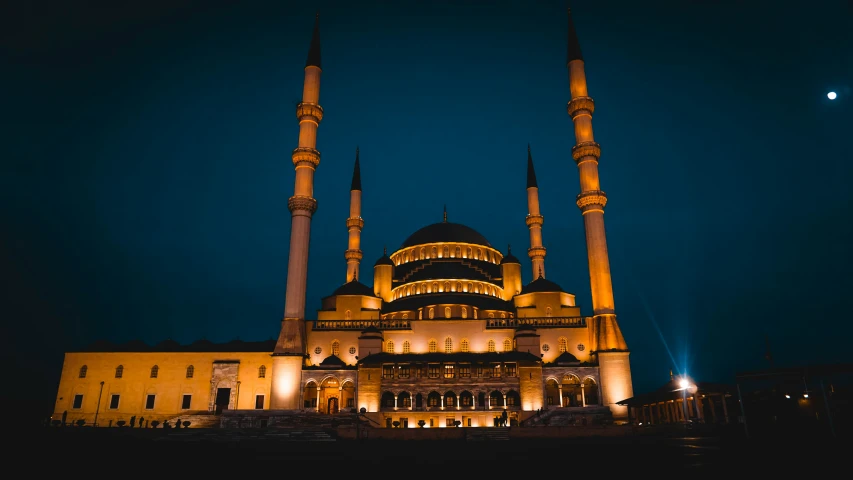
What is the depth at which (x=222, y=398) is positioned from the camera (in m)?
40.6

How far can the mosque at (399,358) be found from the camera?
1443 inches

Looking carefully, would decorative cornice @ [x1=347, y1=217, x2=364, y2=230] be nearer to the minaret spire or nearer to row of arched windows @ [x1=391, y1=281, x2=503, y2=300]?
row of arched windows @ [x1=391, y1=281, x2=503, y2=300]

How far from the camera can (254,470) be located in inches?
457

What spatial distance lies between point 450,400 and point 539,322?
9673mm

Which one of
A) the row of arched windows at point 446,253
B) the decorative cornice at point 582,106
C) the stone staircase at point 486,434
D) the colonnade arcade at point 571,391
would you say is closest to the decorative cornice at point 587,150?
the decorative cornice at point 582,106

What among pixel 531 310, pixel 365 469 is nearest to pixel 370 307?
pixel 531 310

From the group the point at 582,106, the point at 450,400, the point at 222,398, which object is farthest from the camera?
the point at 582,106

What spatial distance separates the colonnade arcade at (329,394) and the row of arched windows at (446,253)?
18.9 metres

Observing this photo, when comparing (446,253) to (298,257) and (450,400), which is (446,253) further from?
(450,400)

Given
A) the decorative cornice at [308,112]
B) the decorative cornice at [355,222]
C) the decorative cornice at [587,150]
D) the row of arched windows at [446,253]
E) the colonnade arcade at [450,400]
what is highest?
the decorative cornice at [308,112]

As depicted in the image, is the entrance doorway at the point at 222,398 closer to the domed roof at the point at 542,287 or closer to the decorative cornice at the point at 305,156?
the decorative cornice at the point at 305,156

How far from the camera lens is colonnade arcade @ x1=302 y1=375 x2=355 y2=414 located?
38.3 m

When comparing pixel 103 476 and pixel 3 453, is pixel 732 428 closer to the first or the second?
pixel 103 476

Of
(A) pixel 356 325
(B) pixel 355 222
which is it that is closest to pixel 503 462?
(A) pixel 356 325
